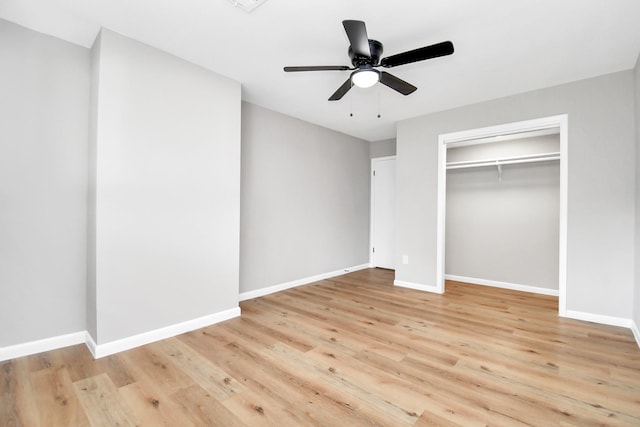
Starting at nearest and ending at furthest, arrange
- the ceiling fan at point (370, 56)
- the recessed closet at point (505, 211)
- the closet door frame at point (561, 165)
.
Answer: the ceiling fan at point (370, 56)
the closet door frame at point (561, 165)
the recessed closet at point (505, 211)

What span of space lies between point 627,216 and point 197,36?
429 centimetres

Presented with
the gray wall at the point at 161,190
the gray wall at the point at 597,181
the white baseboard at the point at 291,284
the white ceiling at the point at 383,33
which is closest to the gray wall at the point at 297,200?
the white baseboard at the point at 291,284

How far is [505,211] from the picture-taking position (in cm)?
430

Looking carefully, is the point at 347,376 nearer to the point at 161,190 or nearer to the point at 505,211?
the point at 161,190

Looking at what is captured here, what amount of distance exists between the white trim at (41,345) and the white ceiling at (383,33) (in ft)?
7.98

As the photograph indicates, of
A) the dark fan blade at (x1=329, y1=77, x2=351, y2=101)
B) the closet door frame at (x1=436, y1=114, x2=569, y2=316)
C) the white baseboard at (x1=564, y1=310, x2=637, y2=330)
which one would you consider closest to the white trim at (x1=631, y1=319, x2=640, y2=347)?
the white baseboard at (x1=564, y1=310, x2=637, y2=330)

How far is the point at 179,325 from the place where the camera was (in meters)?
2.63

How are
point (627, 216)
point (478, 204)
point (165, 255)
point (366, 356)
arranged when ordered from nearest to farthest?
point (366, 356)
point (165, 255)
point (627, 216)
point (478, 204)

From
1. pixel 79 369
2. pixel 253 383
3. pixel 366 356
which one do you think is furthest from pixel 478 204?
pixel 79 369

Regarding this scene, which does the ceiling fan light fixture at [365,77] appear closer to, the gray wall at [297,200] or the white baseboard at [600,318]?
the gray wall at [297,200]

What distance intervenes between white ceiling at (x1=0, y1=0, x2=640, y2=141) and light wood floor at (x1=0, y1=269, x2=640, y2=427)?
253 cm

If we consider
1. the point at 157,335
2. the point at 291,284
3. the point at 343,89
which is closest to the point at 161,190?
the point at 157,335

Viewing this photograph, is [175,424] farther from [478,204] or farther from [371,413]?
[478,204]

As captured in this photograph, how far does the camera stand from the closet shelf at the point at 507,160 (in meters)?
3.71
